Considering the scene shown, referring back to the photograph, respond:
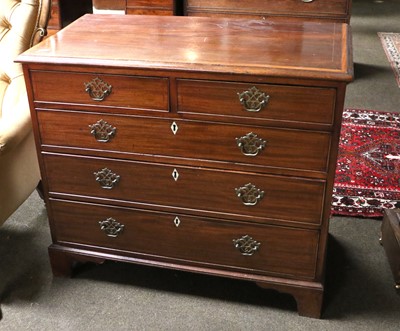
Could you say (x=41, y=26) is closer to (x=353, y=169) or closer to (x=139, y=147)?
(x=139, y=147)

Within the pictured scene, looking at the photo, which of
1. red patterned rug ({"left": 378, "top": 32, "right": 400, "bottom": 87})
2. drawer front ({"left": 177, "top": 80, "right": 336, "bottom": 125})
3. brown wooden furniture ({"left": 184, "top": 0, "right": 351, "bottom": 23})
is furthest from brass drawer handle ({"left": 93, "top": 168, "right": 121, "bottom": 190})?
red patterned rug ({"left": 378, "top": 32, "right": 400, "bottom": 87})

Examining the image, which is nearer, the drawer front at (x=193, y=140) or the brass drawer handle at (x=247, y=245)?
the drawer front at (x=193, y=140)

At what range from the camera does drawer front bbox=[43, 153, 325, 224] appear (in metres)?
1.62

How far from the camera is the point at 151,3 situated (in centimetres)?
322

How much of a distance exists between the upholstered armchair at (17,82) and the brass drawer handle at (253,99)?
79cm

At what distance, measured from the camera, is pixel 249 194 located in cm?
166

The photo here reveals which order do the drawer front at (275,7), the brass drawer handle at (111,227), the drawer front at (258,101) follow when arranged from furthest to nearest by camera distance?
the drawer front at (275,7) → the brass drawer handle at (111,227) → the drawer front at (258,101)

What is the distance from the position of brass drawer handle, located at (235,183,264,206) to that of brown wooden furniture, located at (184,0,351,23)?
1.86 m

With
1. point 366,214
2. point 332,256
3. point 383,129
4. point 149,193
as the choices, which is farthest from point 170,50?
point 383,129

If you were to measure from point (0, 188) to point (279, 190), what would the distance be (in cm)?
93

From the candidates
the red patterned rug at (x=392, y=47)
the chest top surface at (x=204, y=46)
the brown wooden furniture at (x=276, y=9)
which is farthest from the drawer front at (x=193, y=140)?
the red patterned rug at (x=392, y=47)

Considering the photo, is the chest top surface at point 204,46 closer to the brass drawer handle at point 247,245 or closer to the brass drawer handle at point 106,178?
the brass drawer handle at point 106,178

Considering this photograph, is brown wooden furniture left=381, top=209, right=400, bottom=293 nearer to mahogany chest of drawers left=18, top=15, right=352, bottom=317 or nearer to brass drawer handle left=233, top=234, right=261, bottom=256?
mahogany chest of drawers left=18, top=15, right=352, bottom=317

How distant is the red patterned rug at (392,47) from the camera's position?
3.82 metres
